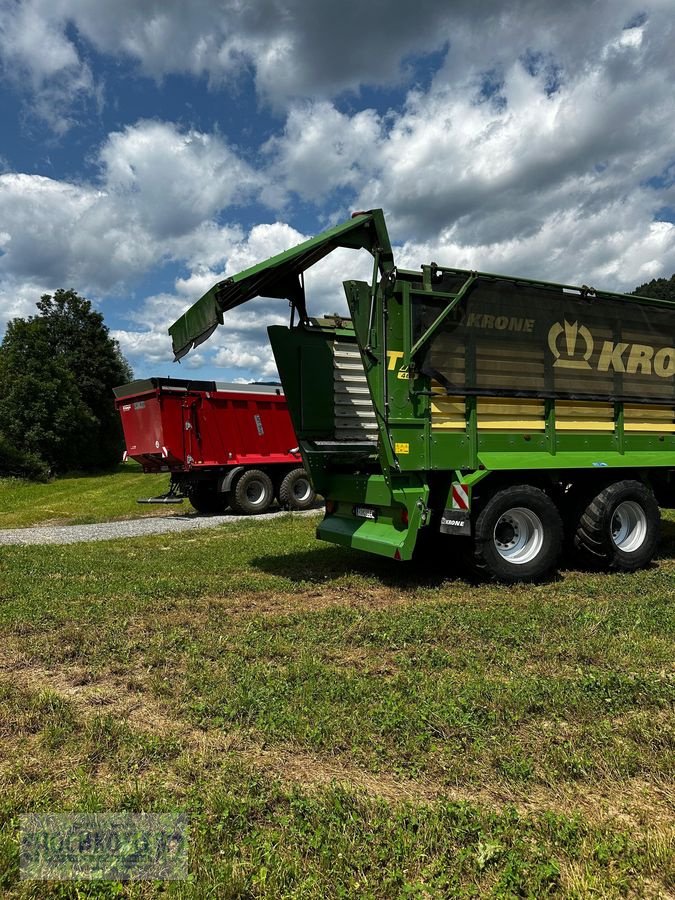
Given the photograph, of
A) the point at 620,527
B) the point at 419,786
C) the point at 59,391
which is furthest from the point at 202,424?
the point at 59,391

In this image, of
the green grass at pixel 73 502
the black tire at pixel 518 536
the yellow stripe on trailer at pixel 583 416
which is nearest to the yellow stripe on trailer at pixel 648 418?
the yellow stripe on trailer at pixel 583 416

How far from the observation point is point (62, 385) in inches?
1441

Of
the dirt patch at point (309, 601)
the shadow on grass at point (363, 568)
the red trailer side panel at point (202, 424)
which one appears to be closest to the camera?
the dirt patch at point (309, 601)

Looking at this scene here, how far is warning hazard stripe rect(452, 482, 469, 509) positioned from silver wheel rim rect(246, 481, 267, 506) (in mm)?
9371

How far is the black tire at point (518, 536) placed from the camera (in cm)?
640

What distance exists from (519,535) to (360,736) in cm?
411

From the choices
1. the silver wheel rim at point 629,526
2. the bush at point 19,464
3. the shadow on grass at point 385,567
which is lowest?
the shadow on grass at point 385,567

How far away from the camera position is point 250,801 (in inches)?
101

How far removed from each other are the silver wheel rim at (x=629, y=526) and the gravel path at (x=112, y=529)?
7.42 m

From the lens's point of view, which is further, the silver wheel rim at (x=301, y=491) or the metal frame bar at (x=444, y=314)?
the silver wheel rim at (x=301, y=491)

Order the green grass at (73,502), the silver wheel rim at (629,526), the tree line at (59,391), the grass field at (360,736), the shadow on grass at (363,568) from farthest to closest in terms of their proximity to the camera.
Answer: the tree line at (59,391) → the green grass at (73,502) → the silver wheel rim at (629,526) → the shadow on grass at (363,568) → the grass field at (360,736)

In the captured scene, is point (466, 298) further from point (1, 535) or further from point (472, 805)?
point (1, 535)

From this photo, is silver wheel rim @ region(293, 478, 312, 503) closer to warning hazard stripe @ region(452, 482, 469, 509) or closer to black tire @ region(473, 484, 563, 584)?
black tire @ region(473, 484, 563, 584)

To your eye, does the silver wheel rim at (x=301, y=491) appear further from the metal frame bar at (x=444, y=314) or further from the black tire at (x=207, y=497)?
the metal frame bar at (x=444, y=314)
